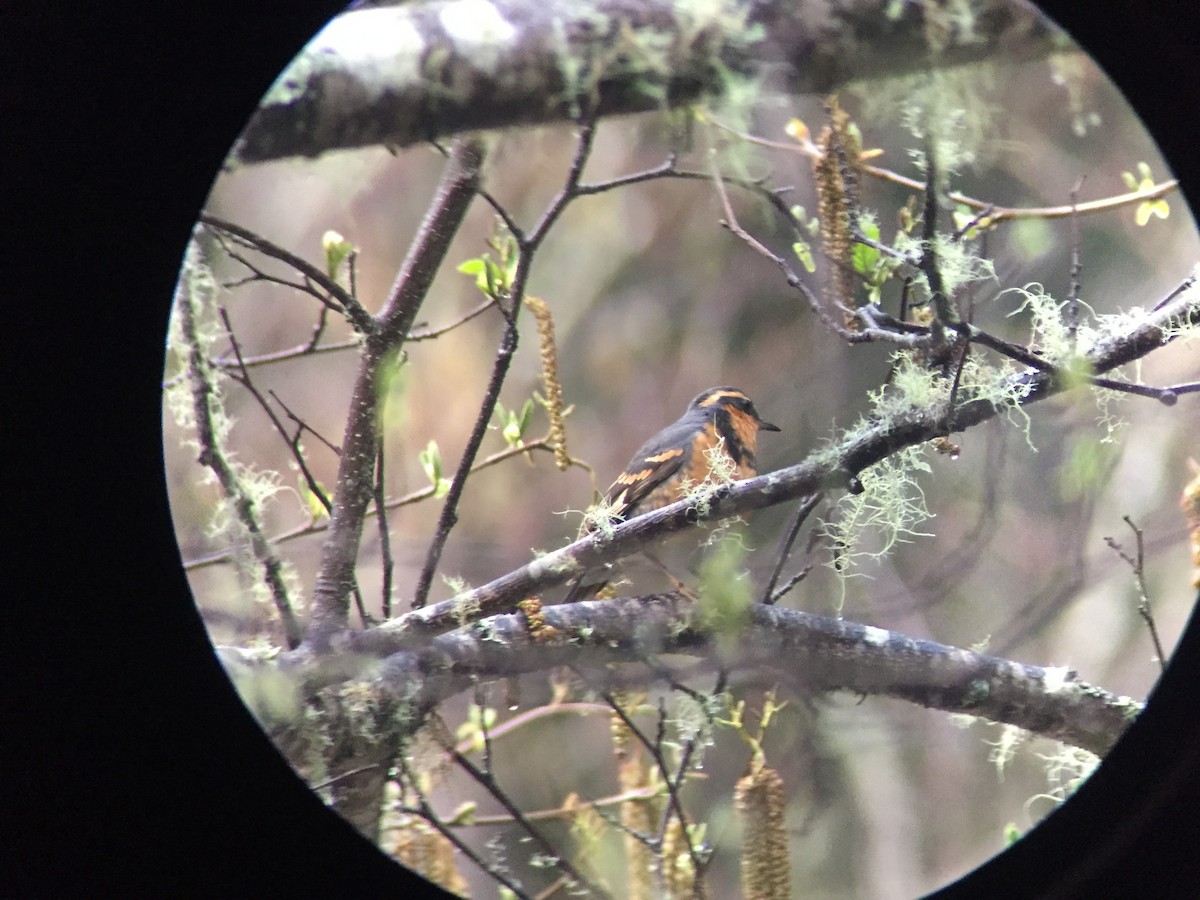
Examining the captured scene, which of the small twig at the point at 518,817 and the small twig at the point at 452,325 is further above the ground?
the small twig at the point at 452,325

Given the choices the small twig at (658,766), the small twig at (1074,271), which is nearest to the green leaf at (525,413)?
the small twig at (658,766)

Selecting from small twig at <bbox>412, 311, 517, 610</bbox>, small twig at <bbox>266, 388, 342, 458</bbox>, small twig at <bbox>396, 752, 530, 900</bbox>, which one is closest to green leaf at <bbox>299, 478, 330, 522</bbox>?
small twig at <bbox>266, 388, 342, 458</bbox>

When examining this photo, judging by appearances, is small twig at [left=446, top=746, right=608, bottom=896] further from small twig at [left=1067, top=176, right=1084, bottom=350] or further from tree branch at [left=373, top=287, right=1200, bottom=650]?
small twig at [left=1067, top=176, right=1084, bottom=350]

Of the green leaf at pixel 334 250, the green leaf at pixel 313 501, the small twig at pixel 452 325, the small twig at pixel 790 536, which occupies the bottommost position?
the small twig at pixel 790 536

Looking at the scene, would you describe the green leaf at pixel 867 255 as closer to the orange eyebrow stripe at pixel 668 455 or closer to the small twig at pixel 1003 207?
the small twig at pixel 1003 207

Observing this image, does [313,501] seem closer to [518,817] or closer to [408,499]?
[408,499]
